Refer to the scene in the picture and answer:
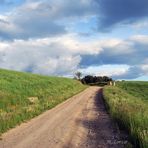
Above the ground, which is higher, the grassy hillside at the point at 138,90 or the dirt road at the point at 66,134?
the grassy hillside at the point at 138,90

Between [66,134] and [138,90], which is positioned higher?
[138,90]

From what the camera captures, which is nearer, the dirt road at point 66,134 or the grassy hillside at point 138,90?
the dirt road at point 66,134

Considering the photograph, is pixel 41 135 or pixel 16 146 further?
pixel 41 135

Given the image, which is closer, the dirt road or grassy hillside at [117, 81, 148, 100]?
the dirt road

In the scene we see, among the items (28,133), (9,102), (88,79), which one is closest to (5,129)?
(28,133)

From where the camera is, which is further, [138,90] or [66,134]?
[138,90]

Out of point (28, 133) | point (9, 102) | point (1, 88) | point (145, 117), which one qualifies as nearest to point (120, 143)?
point (145, 117)

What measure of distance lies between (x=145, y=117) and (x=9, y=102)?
47.0 ft

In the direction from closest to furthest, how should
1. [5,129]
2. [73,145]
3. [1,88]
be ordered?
[73,145]
[5,129]
[1,88]

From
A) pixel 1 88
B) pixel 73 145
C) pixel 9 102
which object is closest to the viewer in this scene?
pixel 73 145

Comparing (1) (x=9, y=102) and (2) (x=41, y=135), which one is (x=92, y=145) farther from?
(1) (x=9, y=102)

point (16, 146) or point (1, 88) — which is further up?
point (1, 88)

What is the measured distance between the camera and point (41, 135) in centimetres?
1509

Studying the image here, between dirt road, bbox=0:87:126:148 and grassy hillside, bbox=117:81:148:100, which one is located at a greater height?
grassy hillside, bbox=117:81:148:100
